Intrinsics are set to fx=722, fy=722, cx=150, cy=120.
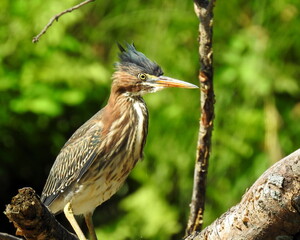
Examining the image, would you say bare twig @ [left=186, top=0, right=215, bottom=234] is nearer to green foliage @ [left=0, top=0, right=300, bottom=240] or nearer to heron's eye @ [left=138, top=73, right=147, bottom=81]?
heron's eye @ [left=138, top=73, right=147, bottom=81]

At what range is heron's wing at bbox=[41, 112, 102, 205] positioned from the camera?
3938mm

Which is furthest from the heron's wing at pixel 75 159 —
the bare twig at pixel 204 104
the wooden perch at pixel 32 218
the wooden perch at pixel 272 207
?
the wooden perch at pixel 272 207

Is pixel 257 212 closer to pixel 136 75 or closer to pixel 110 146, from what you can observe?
pixel 110 146

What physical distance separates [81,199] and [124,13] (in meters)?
2.13

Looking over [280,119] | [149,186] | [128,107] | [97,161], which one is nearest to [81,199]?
[97,161]

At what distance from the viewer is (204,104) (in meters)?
3.09

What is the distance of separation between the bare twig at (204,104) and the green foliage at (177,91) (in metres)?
1.97

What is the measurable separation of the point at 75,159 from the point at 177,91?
151cm

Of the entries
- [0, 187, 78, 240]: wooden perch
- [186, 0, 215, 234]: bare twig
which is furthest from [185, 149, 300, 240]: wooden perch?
[186, 0, 215, 234]: bare twig

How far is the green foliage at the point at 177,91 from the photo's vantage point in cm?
521

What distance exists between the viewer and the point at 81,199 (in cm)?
395

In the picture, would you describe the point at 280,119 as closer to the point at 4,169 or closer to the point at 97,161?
the point at 97,161

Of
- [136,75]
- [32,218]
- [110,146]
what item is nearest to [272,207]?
[32,218]

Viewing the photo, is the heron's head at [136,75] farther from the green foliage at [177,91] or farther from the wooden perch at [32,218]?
the wooden perch at [32,218]
